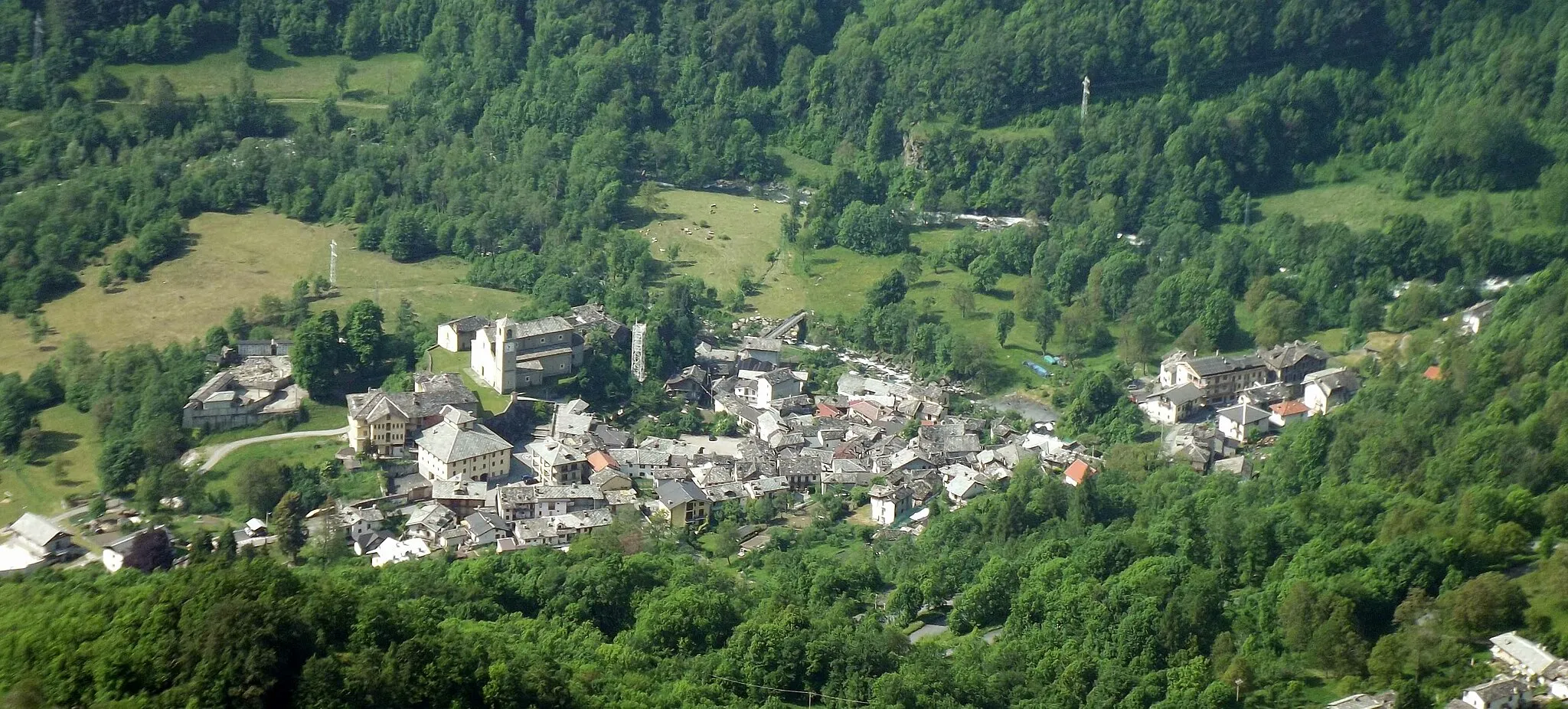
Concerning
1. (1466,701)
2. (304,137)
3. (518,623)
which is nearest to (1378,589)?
(1466,701)

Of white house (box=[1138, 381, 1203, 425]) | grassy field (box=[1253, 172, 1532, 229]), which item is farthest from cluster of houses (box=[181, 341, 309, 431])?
grassy field (box=[1253, 172, 1532, 229])

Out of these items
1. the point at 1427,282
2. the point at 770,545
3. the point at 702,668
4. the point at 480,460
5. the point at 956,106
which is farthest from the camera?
the point at 956,106

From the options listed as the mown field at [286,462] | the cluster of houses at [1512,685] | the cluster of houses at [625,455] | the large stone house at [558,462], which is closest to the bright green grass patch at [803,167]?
the cluster of houses at [625,455]

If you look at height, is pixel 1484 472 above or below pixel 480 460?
above

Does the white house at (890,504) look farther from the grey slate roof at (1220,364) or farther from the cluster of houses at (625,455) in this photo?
the grey slate roof at (1220,364)

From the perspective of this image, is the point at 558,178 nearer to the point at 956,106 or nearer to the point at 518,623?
the point at 956,106

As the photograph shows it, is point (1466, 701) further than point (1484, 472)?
No

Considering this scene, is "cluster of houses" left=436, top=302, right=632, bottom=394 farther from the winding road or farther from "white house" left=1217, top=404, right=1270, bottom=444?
"white house" left=1217, top=404, right=1270, bottom=444
